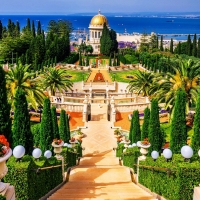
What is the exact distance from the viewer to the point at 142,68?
233 ft

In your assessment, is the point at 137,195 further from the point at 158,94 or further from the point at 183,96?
the point at 158,94

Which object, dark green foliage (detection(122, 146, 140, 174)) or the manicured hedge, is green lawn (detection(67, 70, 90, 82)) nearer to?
dark green foliage (detection(122, 146, 140, 174))

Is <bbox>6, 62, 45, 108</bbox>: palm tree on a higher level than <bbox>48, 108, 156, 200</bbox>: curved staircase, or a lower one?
higher

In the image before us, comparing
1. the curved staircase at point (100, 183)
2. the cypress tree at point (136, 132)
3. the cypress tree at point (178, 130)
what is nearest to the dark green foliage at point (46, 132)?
the curved staircase at point (100, 183)

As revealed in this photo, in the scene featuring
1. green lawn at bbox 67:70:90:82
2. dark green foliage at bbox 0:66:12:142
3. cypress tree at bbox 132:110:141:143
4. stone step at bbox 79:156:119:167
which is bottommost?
stone step at bbox 79:156:119:167

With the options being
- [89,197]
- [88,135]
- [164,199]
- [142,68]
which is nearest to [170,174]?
[164,199]

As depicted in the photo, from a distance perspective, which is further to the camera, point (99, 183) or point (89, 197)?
point (99, 183)

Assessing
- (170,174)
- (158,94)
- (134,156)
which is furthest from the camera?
(158,94)

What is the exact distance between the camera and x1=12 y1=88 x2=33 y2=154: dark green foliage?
13.7 m

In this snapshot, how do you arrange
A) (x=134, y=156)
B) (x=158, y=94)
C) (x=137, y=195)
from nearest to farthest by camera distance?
(x=137, y=195) < (x=134, y=156) < (x=158, y=94)

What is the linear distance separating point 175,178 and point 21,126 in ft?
24.4

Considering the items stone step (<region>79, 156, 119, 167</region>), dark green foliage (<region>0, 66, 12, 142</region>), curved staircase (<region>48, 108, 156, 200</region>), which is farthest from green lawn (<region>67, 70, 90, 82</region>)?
dark green foliage (<region>0, 66, 12, 142</region>)

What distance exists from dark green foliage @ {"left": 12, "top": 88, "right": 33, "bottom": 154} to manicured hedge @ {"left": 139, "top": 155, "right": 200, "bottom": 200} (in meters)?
5.68

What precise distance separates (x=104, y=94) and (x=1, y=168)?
142 ft
